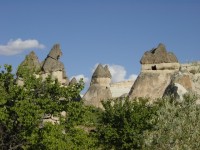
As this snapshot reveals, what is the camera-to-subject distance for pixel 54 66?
127 ft

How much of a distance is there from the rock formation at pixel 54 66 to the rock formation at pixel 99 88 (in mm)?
7781

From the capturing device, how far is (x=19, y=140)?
20.5 meters

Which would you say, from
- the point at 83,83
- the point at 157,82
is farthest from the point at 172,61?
the point at 83,83

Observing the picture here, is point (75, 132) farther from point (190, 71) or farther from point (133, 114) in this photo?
point (190, 71)

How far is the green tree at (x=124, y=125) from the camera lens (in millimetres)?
28344

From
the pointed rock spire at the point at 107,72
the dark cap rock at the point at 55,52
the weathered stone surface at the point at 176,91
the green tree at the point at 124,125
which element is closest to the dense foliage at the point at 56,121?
the green tree at the point at 124,125

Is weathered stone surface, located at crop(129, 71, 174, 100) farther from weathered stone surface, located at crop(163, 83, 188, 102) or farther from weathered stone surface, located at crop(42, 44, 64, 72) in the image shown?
weathered stone surface, located at crop(163, 83, 188, 102)

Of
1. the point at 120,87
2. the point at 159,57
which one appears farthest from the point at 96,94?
the point at 120,87

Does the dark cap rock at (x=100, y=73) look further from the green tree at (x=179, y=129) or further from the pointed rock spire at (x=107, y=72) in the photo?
the green tree at (x=179, y=129)

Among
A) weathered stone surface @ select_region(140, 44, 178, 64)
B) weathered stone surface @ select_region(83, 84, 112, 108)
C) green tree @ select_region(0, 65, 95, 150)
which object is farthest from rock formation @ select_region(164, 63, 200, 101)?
weathered stone surface @ select_region(83, 84, 112, 108)

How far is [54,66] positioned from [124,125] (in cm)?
1190

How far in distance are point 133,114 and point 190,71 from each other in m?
8.96

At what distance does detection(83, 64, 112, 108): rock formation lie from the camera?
157 ft

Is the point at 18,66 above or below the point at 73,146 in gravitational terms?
above
